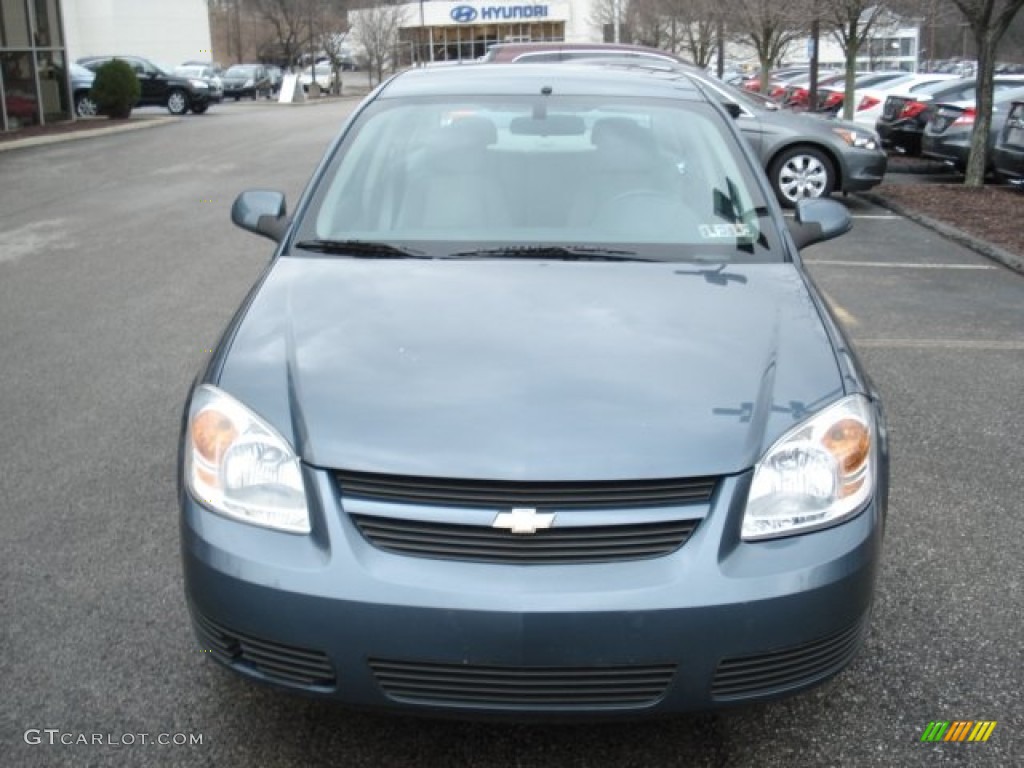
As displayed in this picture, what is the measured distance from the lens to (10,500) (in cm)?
454

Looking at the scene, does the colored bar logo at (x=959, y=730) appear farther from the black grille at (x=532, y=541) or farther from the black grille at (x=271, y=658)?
the black grille at (x=271, y=658)

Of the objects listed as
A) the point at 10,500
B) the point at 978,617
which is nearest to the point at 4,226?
the point at 10,500

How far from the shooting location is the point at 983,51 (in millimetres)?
14062

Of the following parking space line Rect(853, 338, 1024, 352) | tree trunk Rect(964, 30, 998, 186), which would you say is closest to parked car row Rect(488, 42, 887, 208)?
tree trunk Rect(964, 30, 998, 186)

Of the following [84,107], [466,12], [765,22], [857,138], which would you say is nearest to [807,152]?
[857,138]

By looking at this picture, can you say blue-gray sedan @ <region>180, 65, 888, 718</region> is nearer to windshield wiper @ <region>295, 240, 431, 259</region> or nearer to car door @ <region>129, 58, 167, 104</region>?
windshield wiper @ <region>295, 240, 431, 259</region>

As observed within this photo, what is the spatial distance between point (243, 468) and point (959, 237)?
32.9ft

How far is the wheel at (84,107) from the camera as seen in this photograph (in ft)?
92.3

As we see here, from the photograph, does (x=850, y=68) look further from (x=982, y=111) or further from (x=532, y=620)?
(x=532, y=620)

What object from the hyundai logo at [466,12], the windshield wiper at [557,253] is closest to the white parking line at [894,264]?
the windshield wiper at [557,253]

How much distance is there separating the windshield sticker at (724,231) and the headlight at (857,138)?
33.5ft

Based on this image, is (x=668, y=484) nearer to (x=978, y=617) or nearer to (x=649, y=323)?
(x=649, y=323)

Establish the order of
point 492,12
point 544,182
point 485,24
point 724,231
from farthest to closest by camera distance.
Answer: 1. point 485,24
2. point 492,12
3. point 544,182
4. point 724,231

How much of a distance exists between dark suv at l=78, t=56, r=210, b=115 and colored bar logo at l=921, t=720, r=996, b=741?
3343 centimetres
